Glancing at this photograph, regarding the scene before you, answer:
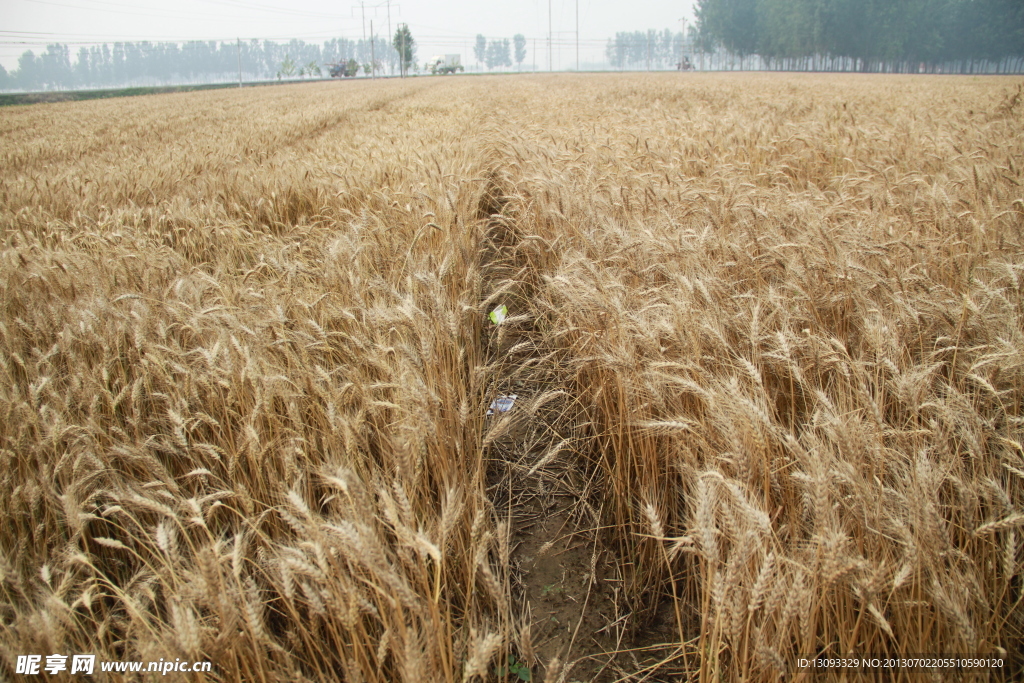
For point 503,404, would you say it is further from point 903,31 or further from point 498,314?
point 903,31

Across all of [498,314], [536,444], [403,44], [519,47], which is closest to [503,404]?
[536,444]

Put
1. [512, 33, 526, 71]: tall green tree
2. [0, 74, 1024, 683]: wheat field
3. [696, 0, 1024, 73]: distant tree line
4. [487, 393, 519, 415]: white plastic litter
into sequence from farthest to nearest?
1. [512, 33, 526, 71]: tall green tree
2. [696, 0, 1024, 73]: distant tree line
3. [487, 393, 519, 415]: white plastic litter
4. [0, 74, 1024, 683]: wheat field

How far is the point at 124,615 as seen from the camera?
1214 millimetres

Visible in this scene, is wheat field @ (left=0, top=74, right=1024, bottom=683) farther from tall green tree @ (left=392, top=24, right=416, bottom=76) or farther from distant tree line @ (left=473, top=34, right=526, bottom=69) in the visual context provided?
distant tree line @ (left=473, top=34, right=526, bottom=69)

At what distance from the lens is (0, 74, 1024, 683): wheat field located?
38.9 inches

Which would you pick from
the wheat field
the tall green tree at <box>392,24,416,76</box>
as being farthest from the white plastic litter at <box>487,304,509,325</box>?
the tall green tree at <box>392,24,416,76</box>

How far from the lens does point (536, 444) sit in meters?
2.18

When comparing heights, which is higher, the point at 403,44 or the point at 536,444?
the point at 403,44

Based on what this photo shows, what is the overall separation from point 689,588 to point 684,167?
3.62 metres

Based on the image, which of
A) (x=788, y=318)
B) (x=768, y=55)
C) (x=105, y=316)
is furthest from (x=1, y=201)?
(x=768, y=55)

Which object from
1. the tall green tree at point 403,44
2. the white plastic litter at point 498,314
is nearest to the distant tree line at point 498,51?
the tall green tree at point 403,44

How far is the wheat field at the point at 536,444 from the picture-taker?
Result: 38.9 inches

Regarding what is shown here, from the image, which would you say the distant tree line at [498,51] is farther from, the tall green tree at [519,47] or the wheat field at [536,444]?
the wheat field at [536,444]

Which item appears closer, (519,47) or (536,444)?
(536,444)
